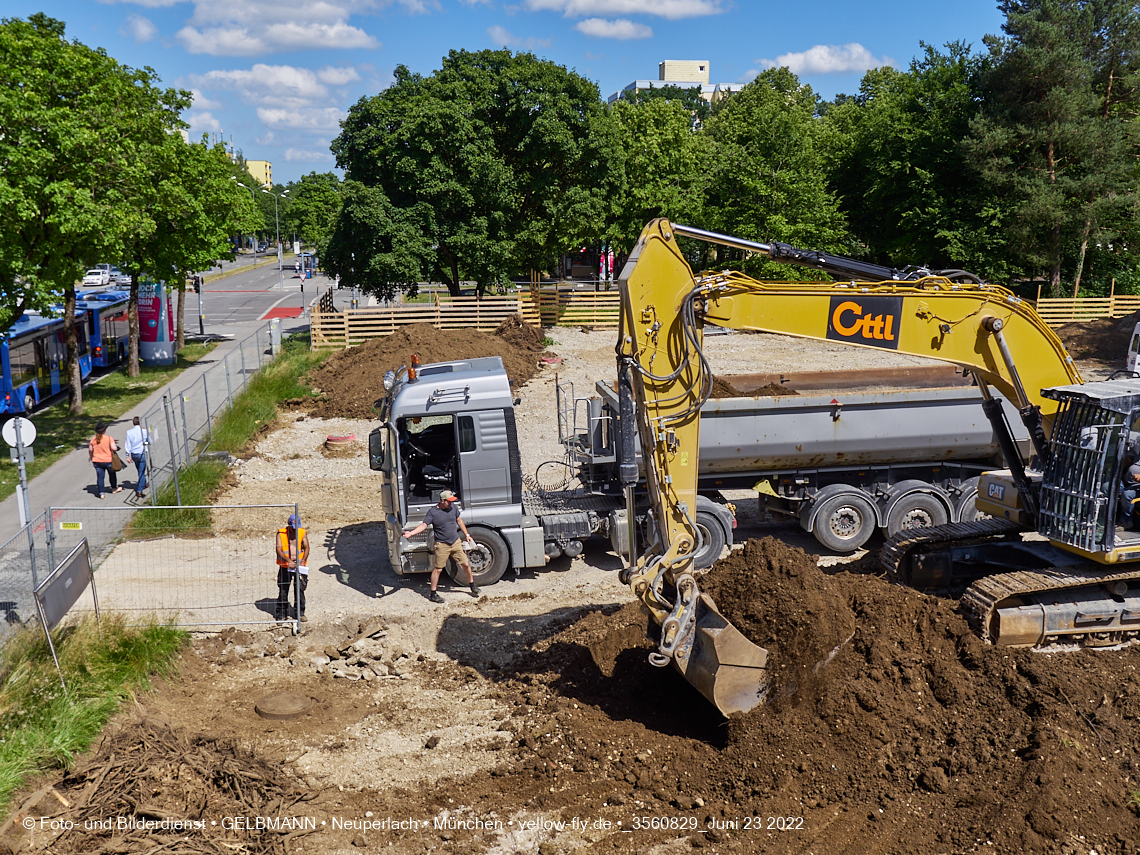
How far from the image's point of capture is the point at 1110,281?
4150cm

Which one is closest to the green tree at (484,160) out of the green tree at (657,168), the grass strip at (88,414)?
the green tree at (657,168)

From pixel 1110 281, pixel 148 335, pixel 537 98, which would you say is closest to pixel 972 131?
pixel 1110 281

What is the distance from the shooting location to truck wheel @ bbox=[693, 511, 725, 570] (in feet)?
42.6

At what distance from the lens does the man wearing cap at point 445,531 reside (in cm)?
1208

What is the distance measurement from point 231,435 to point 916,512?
14.5 m

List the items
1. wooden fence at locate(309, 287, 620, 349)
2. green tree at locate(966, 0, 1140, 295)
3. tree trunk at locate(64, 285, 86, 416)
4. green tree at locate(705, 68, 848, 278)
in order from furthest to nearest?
green tree at locate(705, 68, 848, 278) → green tree at locate(966, 0, 1140, 295) → wooden fence at locate(309, 287, 620, 349) → tree trunk at locate(64, 285, 86, 416)

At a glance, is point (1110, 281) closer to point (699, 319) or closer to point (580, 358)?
point (580, 358)

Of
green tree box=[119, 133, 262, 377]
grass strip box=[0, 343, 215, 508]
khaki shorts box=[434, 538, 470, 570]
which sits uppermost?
green tree box=[119, 133, 262, 377]

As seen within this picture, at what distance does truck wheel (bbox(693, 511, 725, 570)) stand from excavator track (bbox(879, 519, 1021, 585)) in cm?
261

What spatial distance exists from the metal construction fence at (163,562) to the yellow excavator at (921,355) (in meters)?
5.76

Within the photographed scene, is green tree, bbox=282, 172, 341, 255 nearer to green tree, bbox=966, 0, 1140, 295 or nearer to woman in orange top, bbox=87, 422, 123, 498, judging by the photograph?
green tree, bbox=966, 0, 1140, 295

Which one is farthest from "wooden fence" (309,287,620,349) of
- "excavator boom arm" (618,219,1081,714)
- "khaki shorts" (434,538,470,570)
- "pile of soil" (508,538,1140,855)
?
"pile of soil" (508,538,1140,855)

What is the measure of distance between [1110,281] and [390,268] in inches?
1304

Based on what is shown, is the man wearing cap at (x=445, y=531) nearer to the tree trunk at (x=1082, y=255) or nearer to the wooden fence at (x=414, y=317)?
the wooden fence at (x=414, y=317)
